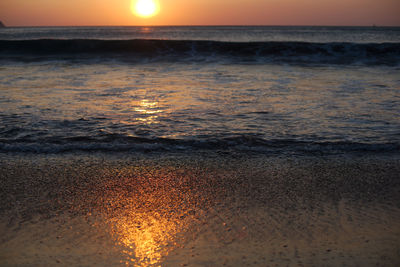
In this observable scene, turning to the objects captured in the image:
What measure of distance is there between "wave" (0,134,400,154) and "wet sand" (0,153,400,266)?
0.63ft

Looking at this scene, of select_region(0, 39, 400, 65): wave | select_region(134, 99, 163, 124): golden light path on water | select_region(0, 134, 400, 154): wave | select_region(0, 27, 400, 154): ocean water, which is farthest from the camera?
select_region(0, 39, 400, 65): wave

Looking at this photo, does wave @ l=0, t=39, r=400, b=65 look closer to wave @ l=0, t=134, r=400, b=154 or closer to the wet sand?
wave @ l=0, t=134, r=400, b=154

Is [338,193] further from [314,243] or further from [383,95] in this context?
[383,95]

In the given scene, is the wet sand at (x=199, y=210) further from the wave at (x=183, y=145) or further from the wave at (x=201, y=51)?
the wave at (x=201, y=51)

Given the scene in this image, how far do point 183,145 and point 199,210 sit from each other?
147 centimetres

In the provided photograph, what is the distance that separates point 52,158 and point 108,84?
194 inches

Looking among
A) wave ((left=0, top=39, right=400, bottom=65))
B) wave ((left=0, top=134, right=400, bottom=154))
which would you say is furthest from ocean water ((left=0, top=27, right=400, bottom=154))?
wave ((left=0, top=39, right=400, bottom=65))

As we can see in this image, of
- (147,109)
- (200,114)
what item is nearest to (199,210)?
(200,114)

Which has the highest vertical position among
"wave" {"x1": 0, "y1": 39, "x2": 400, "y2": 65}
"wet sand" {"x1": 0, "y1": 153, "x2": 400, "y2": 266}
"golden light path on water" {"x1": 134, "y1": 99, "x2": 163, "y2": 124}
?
"wet sand" {"x1": 0, "y1": 153, "x2": 400, "y2": 266}

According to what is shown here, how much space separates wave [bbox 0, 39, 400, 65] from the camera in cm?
1577

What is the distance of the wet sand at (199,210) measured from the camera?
191 cm

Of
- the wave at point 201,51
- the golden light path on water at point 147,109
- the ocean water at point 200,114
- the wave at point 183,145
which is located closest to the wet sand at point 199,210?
the wave at point 183,145

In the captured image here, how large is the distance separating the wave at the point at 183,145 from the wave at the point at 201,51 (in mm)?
11582

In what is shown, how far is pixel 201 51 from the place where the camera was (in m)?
17.2
